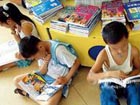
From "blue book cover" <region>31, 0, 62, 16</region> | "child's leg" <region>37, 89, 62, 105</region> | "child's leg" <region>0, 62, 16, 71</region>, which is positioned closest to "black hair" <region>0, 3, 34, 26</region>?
"blue book cover" <region>31, 0, 62, 16</region>

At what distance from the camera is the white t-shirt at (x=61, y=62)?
5.25 feet

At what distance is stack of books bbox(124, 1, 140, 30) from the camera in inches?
60.1

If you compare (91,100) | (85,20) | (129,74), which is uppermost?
(85,20)

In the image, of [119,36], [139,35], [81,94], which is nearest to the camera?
[119,36]

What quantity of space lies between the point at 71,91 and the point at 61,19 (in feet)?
1.55

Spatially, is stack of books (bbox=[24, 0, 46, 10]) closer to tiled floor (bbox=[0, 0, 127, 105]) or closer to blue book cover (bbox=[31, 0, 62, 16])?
blue book cover (bbox=[31, 0, 62, 16])

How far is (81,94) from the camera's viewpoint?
1.64 m

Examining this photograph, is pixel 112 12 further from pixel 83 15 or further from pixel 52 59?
pixel 52 59

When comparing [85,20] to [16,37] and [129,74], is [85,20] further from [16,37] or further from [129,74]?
[16,37]

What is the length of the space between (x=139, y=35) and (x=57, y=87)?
58 centimetres

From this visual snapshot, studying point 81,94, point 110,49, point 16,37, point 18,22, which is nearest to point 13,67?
point 16,37

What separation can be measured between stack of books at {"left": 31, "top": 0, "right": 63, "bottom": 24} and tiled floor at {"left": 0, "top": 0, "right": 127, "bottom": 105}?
1.25ft

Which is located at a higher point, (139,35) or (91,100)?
(139,35)

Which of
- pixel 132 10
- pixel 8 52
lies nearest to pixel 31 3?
pixel 8 52
